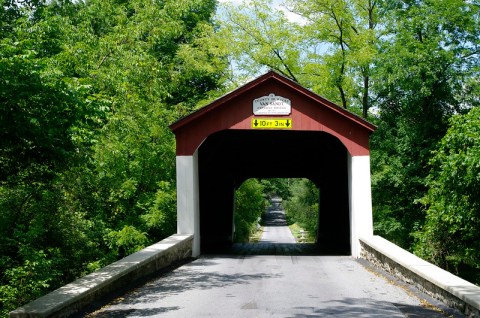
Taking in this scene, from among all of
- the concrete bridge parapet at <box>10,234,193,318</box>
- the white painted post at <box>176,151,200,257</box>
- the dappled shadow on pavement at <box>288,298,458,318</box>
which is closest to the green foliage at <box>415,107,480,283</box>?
the white painted post at <box>176,151,200,257</box>

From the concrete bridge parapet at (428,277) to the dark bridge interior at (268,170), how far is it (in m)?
5.67

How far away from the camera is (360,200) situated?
12539 millimetres

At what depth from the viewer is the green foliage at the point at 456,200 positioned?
1377 cm

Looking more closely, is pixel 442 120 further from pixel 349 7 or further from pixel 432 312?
pixel 432 312

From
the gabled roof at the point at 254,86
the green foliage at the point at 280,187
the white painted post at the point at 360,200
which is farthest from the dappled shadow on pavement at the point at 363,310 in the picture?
the green foliage at the point at 280,187

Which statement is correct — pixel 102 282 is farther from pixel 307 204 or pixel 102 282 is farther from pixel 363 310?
pixel 307 204

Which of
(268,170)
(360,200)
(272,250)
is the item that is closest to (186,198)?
(360,200)

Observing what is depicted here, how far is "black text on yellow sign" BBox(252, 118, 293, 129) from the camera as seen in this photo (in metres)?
12.6

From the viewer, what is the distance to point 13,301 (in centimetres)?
Result: 1001

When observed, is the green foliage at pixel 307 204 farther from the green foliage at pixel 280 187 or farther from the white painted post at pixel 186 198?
the white painted post at pixel 186 198

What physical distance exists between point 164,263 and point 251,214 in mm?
24548

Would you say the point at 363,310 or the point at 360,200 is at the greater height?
the point at 360,200

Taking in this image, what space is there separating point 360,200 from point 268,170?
28.7 ft

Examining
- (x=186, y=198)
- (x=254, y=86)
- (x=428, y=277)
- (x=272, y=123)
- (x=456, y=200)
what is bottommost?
(x=428, y=277)
